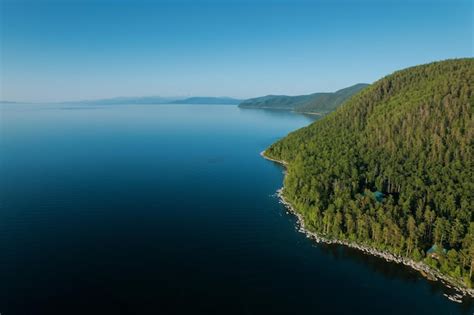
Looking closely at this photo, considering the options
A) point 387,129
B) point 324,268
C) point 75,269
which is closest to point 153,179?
point 75,269

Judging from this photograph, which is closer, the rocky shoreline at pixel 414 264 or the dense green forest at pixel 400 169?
the rocky shoreline at pixel 414 264

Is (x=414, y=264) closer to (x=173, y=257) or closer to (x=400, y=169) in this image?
(x=400, y=169)

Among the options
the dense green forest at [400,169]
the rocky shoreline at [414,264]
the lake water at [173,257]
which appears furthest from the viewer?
the dense green forest at [400,169]

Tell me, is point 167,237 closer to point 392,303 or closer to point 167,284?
point 167,284

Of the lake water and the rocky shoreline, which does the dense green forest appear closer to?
the rocky shoreline

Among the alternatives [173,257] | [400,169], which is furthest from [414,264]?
[173,257]

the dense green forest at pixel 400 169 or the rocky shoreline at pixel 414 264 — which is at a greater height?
the dense green forest at pixel 400 169

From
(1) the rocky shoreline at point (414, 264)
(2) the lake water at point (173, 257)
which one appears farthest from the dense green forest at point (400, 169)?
(2) the lake water at point (173, 257)

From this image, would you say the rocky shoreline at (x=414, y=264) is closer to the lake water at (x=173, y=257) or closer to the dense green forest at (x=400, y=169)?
the dense green forest at (x=400, y=169)

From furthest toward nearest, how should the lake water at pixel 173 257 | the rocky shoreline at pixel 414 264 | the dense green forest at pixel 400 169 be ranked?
the dense green forest at pixel 400 169 < the rocky shoreline at pixel 414 264 < the lake water at pixel 173 257
